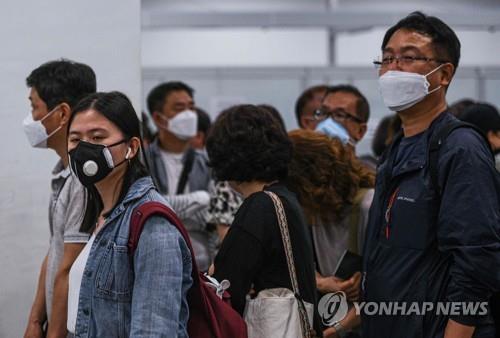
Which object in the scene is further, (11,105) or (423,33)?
(11,105)

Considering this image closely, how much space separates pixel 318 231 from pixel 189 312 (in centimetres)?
101

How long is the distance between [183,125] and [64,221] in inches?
78.0

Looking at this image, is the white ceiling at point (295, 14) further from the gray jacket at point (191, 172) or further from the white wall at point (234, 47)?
the gray jacket at point (191, 172)

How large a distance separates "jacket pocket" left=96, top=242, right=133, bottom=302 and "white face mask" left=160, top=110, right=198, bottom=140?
2.50 m

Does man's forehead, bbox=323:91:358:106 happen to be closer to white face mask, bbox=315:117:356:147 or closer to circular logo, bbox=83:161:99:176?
white face mask, bbox=315:117:356:147

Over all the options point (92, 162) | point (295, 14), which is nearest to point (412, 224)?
point (92, 162)

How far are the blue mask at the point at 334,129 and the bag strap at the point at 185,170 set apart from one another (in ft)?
3.06

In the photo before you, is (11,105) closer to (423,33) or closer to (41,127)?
(41,127)

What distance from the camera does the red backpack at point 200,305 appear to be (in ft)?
6.22

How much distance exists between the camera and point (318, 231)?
2.90 meters

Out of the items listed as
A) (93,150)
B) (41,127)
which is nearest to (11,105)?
(41,127)

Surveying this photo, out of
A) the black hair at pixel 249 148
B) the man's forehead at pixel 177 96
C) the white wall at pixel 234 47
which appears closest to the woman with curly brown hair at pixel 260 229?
the black hair at pixel 249 148

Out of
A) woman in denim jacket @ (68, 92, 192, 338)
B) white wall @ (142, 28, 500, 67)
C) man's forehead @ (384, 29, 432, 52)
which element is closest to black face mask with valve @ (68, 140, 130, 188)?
woman in denim jacket @ (68, 92, 192, 338)

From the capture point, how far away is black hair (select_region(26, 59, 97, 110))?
2.68m
